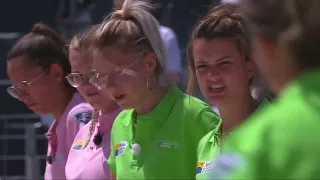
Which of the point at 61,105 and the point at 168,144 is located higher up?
A: the point at 168,144

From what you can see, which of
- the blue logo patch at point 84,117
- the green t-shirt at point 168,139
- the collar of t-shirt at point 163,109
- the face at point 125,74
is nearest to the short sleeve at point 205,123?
the green t-shirt at point 168,139

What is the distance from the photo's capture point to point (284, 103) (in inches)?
44.6

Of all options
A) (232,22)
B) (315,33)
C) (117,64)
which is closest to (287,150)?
(315,33)

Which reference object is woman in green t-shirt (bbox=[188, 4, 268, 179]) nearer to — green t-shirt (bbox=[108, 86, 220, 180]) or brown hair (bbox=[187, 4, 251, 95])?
brown hair (bbox=[187, 4, 251, 95])

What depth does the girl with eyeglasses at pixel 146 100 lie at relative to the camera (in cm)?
246

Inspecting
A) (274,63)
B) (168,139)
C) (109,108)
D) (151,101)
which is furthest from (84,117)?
(274,63)

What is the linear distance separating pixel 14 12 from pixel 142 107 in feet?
21.7

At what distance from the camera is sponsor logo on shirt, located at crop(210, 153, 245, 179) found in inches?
44.3

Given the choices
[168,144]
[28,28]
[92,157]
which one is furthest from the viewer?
[28,28]

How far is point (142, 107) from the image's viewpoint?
2590mm

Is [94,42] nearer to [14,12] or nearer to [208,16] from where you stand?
[208,16]

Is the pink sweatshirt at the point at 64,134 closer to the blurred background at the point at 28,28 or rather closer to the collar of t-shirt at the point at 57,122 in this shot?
the collar of t-shirt at the point at 57,122

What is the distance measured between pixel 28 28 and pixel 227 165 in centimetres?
791

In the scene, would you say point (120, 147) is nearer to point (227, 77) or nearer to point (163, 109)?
point (163, 109)
